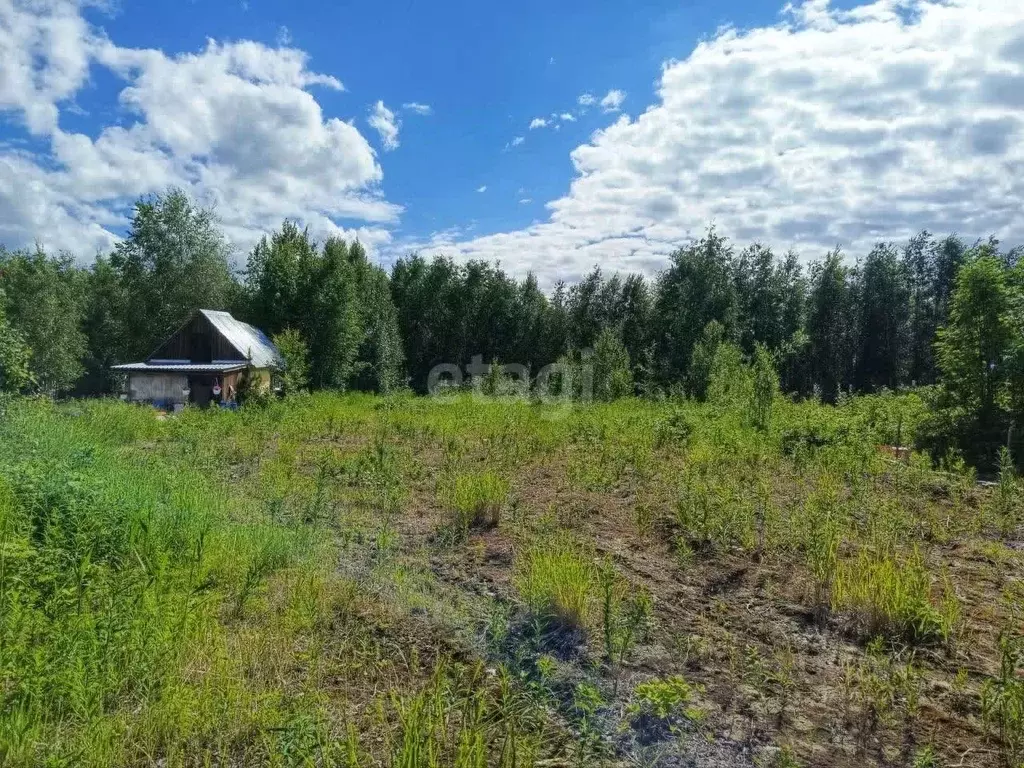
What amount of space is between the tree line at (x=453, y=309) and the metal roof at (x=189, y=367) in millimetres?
2972

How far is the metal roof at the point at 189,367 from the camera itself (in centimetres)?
2155

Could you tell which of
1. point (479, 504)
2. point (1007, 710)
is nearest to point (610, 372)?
point (479, 504)

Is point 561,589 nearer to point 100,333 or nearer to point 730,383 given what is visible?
point 730,383

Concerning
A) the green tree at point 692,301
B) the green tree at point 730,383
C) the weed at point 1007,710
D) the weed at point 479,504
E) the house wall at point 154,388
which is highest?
the green tree at point 692,301

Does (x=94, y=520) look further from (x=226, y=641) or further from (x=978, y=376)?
(x=978, y=376)

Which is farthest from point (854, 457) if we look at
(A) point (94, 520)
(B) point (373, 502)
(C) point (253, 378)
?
(C) point (253, 378)

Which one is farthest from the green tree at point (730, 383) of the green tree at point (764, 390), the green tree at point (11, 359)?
the green tree at point (11, 359)

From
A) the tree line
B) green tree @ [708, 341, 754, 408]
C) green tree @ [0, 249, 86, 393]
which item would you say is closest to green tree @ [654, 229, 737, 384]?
the tree line

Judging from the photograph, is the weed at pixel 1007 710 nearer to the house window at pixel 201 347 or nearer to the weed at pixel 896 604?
the weed at pixel 896 604

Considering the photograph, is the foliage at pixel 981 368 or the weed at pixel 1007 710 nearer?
the weed at pixel 1007 710

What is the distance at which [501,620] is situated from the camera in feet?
9.73

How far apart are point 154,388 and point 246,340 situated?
416 centimetres

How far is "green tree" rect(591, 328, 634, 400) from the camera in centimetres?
1856

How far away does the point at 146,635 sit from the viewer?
2.67 metres
